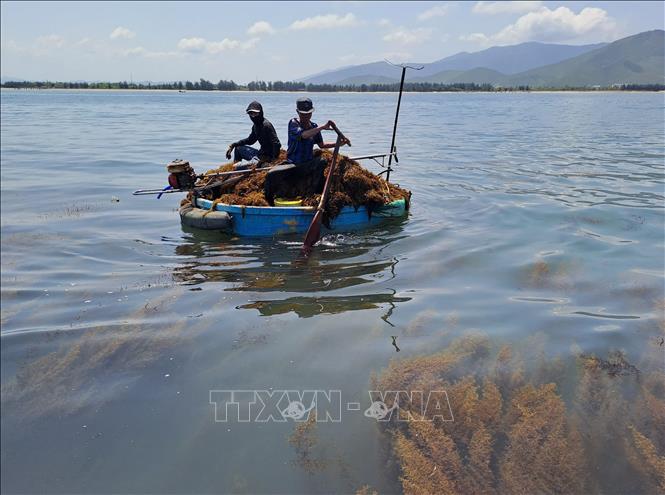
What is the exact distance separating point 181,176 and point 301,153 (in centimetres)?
241

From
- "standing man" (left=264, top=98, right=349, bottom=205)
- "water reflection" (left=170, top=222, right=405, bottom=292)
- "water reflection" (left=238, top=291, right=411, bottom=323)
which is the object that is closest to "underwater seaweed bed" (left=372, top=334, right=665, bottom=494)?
"water reflection" (left=238, top=291, right=411, bottom=323)

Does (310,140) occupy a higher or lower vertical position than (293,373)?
higher

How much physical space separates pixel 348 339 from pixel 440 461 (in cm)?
231

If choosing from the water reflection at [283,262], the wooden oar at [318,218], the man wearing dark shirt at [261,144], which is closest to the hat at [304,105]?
the wooden oar at [318,218]

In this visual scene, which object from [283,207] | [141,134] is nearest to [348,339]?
[283,207]

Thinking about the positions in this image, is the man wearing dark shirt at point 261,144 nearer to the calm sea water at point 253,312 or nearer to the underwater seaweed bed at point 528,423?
the calm sea water at point 253,312

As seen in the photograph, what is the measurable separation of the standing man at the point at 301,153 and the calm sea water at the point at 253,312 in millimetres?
1291

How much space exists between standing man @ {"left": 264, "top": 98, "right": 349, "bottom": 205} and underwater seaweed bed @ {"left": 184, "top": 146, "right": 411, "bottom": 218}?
0.41 feet

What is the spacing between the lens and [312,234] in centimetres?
959

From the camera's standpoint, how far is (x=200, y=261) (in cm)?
930

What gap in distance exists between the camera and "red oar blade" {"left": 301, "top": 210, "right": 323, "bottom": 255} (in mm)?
9500

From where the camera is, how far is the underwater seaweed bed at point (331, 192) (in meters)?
10.5

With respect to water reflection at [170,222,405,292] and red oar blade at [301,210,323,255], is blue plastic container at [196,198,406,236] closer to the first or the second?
water reflection at [170,222,405,292]

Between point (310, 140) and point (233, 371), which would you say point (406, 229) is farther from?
point (233, 371)
